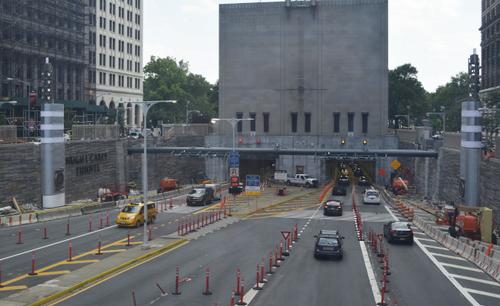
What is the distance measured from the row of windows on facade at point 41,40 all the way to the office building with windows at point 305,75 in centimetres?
3008

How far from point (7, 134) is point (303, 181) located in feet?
154

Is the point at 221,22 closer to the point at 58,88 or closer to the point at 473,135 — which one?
the point at 58,88

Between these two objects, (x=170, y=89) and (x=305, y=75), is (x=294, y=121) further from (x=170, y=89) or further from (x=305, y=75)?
(x=170, y=89)

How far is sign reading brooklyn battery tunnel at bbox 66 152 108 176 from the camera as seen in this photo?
62356 millimetres

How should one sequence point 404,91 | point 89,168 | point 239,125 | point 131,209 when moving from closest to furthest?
point 131,209
point 89,168
point 239,125
point 404,91

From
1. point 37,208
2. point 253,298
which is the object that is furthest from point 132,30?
point 253,298

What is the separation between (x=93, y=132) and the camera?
69.1 meters

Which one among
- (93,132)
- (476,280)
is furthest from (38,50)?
(476,280)

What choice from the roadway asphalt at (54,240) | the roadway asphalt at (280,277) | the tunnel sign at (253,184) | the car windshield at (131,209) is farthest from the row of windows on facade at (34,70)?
the roadway asphalt at (280,277)

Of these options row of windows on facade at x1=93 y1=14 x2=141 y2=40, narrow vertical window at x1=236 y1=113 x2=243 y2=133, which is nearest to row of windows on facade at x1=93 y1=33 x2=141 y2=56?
row of windows on facade at x1=93 y1=14 x2=141 y2=40

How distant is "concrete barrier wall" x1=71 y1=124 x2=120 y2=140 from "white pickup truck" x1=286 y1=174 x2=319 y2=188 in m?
29.0

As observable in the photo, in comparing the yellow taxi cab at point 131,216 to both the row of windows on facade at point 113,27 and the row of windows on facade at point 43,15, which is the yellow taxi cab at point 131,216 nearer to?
the row of windows on facade at point 43,15

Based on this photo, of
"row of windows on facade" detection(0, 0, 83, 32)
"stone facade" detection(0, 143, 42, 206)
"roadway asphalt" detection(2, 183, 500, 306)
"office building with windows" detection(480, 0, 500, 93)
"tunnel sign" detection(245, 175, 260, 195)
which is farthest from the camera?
"office building with windows" detection(480, 0, 500, 93)

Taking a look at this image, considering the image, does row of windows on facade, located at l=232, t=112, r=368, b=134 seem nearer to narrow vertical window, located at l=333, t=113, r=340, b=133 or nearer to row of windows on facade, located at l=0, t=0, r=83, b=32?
narrow vertical window, located at l=333, t=113, r=340, b=133
